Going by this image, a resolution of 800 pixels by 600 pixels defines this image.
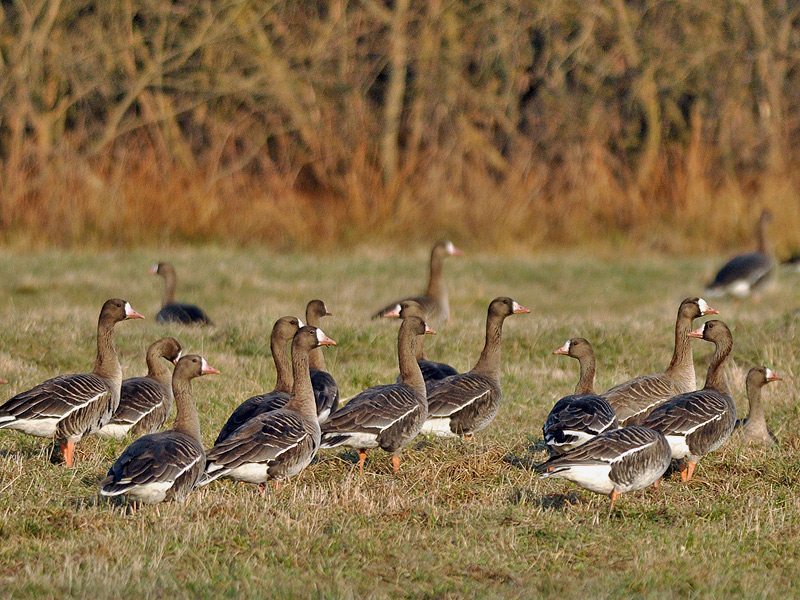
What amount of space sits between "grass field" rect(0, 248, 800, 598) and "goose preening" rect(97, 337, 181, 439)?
0.21 meters

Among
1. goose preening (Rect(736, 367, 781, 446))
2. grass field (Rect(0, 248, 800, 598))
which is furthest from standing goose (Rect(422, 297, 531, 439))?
goose preening (Rect(736, 367, 781, 446))

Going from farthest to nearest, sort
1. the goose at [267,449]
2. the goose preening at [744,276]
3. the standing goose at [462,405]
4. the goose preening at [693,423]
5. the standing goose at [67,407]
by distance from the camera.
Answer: the goose preening at [744,276] → the standing goose at [462,405] → the goose preening at [693,423] → the standing goose at [67,407] → the goose at [267,449]

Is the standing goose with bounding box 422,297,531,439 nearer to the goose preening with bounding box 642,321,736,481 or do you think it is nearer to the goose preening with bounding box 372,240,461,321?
the goose preening with bounding box 642,321,736,481

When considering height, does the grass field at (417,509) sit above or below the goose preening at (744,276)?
below

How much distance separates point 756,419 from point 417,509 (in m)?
3.47

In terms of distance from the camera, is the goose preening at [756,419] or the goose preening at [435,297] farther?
the goose preening at [435,297]

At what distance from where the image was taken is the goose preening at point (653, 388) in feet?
27.2

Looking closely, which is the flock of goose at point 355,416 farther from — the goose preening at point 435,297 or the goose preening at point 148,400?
the goose preening at point 435,297

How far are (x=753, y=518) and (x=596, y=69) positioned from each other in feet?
64.2

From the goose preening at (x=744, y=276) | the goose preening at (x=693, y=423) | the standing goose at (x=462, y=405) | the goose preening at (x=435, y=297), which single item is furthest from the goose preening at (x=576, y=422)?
the goose preening at (x=744, y=276)

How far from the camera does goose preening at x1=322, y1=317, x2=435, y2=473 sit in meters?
7.24

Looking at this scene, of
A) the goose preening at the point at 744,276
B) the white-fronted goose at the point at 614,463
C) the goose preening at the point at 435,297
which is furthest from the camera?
the goose preening at the point at 744,276

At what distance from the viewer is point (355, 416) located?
7.29 meters

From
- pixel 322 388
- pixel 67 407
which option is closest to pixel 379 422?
pixel 322 388
